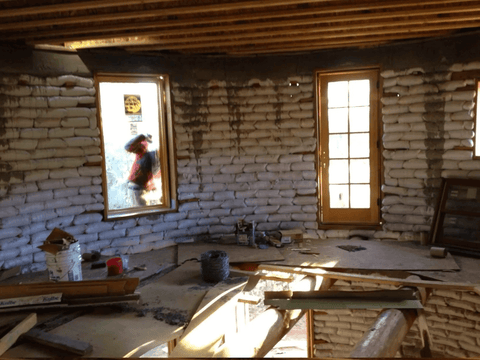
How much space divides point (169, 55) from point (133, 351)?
151 inches

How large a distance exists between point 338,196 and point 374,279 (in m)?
1.97

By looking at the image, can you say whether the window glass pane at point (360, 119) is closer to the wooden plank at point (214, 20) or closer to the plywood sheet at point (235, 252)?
the wooden plank at point (214, 20)

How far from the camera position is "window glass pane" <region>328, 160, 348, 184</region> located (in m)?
6.13

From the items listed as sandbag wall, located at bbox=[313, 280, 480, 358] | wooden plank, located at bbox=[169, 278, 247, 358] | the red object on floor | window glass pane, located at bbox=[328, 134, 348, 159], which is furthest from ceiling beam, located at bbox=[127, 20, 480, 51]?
sandbag wall, located at bbox=[313, 280, 480, 358]

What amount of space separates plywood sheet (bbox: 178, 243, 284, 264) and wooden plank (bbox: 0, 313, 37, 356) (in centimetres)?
190

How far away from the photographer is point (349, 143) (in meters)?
6.06

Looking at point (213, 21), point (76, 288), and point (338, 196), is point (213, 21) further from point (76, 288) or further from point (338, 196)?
point (338, 196)

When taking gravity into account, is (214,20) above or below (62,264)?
above

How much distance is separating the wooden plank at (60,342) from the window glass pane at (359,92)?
4.33 m

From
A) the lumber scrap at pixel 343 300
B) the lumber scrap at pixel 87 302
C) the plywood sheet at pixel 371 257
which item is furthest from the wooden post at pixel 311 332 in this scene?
the lumber scrap at pixel 87 302

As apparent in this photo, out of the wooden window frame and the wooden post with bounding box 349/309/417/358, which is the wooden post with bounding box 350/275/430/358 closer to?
the wooden post with bounding box 349/309/417/358

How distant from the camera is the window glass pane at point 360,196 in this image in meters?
6.11

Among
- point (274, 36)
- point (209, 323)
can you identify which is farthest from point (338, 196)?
point (209, 323)

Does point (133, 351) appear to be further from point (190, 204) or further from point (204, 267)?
point (190, 204)
